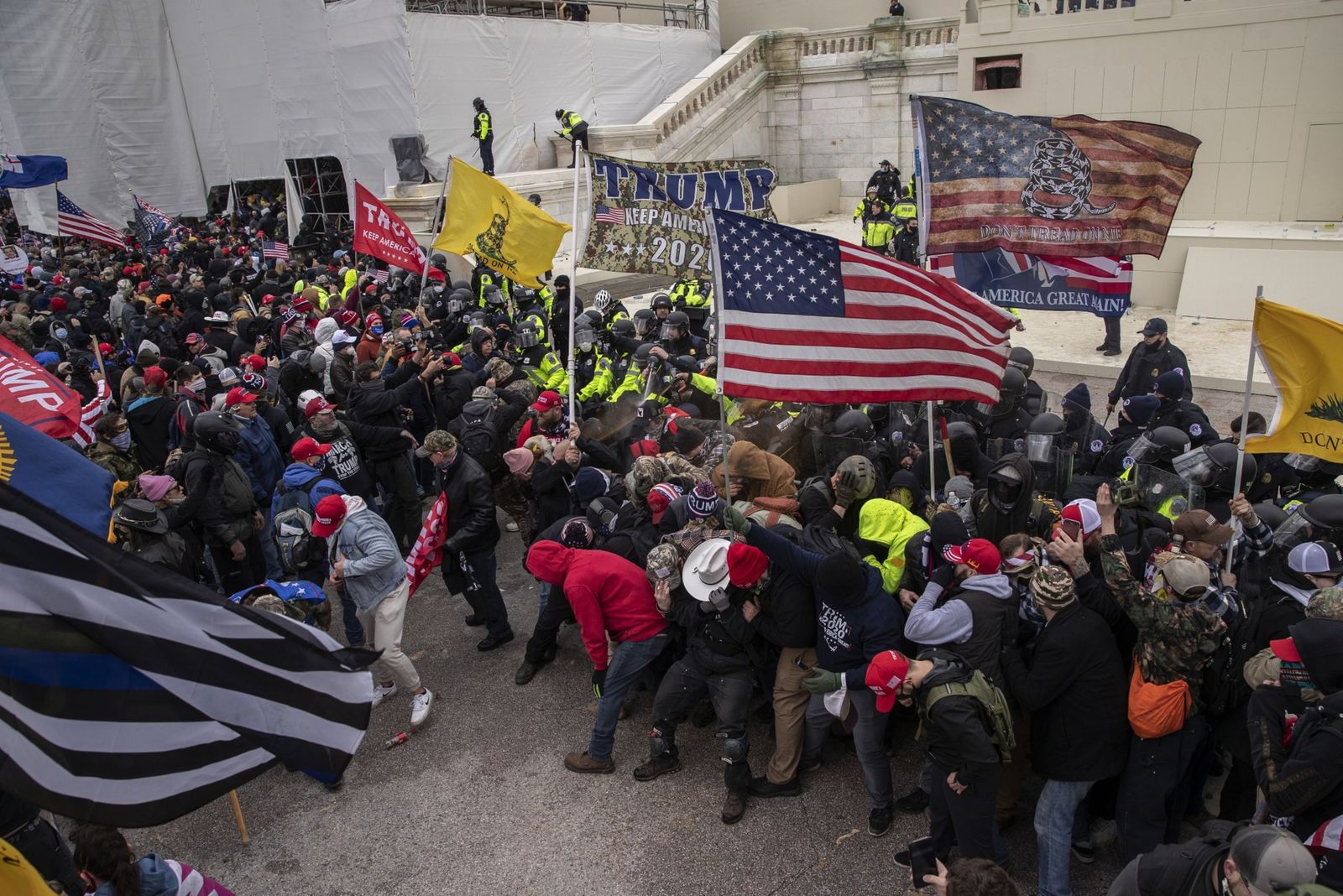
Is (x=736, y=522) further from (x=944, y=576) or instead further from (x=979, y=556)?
(x=979, y=556)

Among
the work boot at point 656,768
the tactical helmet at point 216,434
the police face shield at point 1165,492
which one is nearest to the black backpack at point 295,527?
the tactical helmet at point 216,434

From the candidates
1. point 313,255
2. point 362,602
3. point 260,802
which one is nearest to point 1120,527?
point 362,602

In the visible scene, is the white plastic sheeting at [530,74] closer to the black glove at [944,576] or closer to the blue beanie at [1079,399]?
the blue beanie at [1079,399]

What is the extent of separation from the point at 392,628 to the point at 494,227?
523 cm

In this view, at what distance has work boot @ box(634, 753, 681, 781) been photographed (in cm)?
543

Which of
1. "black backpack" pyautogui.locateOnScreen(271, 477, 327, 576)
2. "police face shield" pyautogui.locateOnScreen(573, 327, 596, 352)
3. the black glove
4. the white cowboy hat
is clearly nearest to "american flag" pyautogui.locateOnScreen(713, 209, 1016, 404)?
the white cowboy hat

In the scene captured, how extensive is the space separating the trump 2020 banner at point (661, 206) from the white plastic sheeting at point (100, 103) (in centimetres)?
2621

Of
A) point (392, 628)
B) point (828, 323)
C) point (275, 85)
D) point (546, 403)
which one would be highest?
point (275, 85)

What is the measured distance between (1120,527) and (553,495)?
159 inches

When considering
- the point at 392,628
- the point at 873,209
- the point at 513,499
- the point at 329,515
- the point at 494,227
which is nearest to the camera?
the point at 329,515

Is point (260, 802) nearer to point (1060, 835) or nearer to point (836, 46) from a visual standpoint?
point (1060, 835)

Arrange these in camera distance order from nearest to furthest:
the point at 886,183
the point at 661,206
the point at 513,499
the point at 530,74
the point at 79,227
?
the point at 513,499
the point at 661,206
the point at 79,227
the point at 886,183
the point at 530,74

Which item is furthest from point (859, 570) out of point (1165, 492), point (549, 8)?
point (549, 8)

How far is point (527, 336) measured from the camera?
10.2 metres
